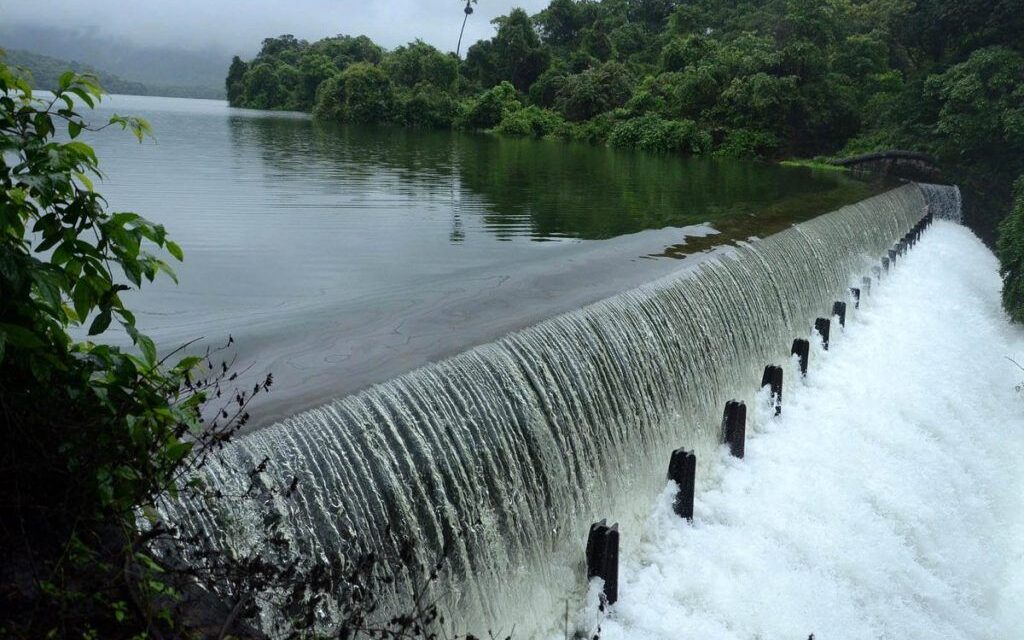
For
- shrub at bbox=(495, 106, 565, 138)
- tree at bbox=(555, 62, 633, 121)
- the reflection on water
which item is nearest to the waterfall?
the reflection on water

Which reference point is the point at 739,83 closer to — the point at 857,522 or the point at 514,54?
the point at 514,54

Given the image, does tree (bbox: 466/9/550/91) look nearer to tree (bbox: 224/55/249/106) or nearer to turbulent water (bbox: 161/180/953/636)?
tree (bbox: 224/55/249/106)

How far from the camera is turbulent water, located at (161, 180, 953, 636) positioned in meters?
4.63

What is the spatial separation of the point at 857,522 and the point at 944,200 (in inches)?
866

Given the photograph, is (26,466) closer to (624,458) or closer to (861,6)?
(624,458)

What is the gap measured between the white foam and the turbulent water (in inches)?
23.7

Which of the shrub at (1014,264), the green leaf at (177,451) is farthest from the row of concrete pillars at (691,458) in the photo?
the green leaf at (177,451)

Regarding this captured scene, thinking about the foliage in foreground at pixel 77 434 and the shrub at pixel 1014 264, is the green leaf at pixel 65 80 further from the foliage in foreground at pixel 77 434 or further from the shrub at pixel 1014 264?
the shrub at pixel 1014 264

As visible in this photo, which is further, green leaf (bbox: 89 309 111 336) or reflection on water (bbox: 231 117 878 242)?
reflection on water (bbox: 231 117 878 242)

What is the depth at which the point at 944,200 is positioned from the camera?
25.8 metres

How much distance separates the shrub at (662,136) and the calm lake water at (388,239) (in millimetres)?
13665

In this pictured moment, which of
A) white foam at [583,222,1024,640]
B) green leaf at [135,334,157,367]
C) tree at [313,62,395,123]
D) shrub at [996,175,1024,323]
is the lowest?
white foam at [583,222,1024,640]

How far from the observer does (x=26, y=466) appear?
2568 millimetres

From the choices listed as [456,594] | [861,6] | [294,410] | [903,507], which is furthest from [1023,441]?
[861,6]
